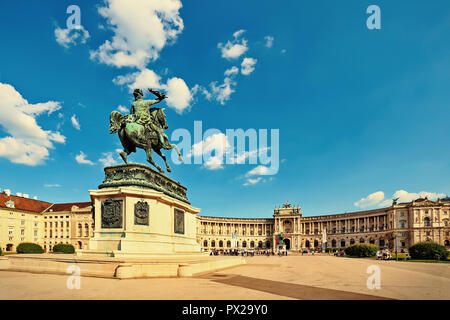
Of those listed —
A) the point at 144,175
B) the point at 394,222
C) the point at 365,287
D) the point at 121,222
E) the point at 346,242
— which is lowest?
the point at 346,242

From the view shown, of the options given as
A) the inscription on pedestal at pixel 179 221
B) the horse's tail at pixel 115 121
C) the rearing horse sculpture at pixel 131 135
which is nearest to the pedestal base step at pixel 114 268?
the inscription on pedestal at pixel 179 221

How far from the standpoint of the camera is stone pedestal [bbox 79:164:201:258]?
16.4m

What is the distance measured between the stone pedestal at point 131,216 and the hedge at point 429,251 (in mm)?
39058

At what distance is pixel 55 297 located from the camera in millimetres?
8531

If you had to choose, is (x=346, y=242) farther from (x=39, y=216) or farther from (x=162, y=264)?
(x=162, y=264)

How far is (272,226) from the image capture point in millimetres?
150500

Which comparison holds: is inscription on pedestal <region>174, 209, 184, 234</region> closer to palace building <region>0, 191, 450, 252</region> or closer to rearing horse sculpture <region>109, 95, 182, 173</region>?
rearing horse sculpture <region>109, 95, 182, 173</region>

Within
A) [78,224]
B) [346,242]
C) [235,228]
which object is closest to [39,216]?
[78,224]

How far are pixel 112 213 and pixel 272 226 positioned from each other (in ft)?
463

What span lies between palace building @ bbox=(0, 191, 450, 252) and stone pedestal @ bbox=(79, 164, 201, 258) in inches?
1922

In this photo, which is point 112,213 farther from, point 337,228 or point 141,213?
point 337,228

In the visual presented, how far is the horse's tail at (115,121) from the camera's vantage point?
63.9 feet
